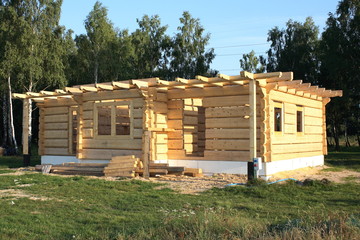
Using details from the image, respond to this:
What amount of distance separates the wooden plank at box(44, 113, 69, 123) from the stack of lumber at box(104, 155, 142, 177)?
4.77 metres

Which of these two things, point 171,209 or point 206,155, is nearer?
point 171,209

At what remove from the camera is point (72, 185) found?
481 inches

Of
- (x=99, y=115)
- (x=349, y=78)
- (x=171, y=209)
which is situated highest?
(x=349, y=78)

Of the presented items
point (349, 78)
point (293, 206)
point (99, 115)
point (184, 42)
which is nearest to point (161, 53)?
point (184, 42)

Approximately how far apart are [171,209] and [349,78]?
24.4 metres

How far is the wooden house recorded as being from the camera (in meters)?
14.1

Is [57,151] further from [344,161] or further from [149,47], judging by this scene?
[149,47]

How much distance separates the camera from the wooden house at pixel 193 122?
14.1 meters

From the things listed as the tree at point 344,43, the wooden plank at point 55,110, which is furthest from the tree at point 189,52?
the wooden plank at point 55,110

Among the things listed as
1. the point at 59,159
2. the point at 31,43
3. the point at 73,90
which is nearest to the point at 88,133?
the point at 73,90

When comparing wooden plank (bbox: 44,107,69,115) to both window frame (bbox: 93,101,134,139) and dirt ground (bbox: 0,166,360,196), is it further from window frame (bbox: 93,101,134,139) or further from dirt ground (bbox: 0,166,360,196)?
dirt ground (bbox: 0,166,360,196)

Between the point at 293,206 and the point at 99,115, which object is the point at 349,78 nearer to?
the point at 99,115

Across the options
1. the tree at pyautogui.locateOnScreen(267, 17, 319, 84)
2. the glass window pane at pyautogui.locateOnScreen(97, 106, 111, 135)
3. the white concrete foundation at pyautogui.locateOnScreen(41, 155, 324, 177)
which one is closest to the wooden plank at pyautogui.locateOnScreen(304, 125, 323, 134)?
the white concrete foundation at pyautogui.locateOnScreen(41, 155, 324, 177)

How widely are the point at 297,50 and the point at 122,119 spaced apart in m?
20.7
